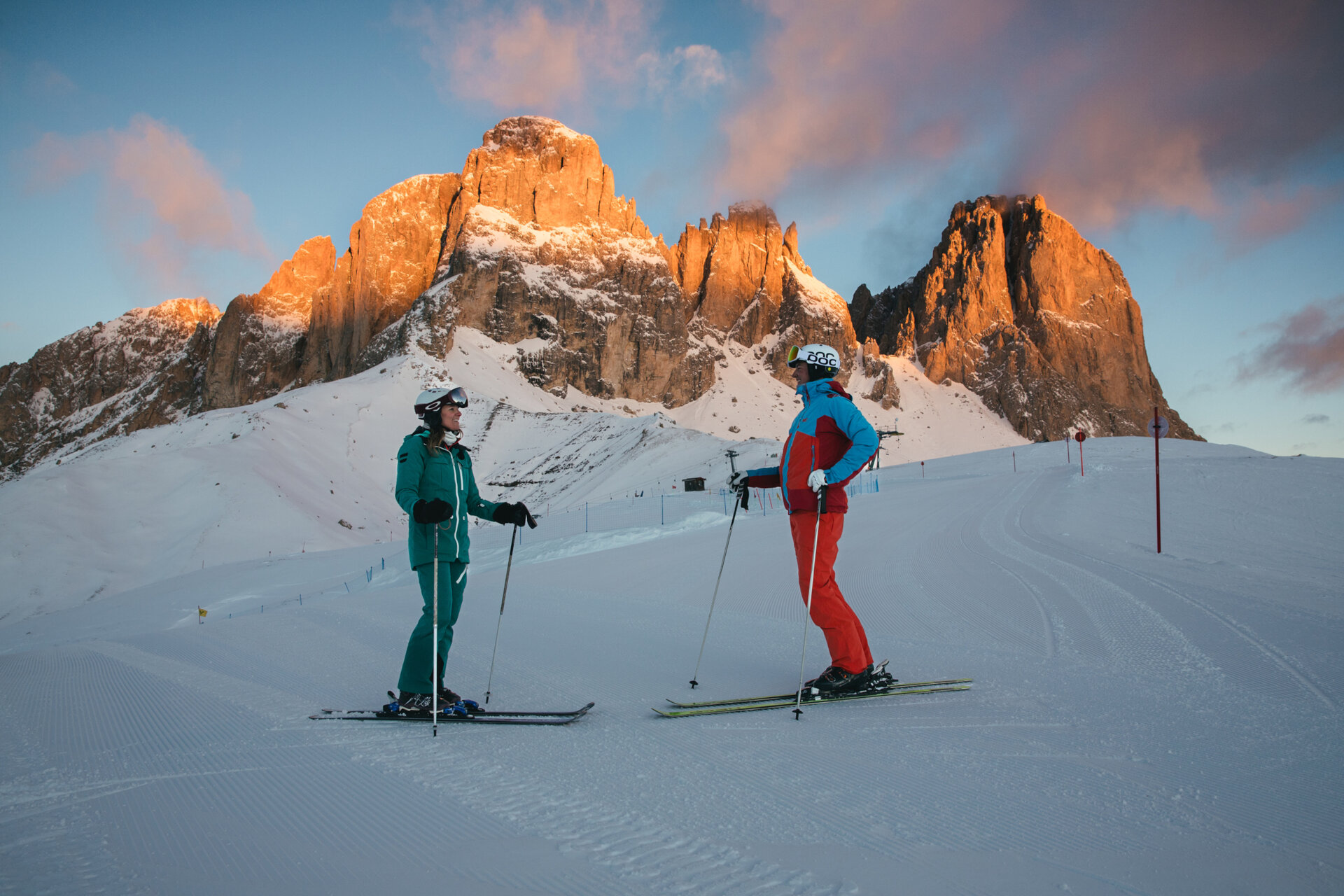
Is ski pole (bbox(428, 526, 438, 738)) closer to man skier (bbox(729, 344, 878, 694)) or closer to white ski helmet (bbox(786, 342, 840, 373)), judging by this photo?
man skier (bbox(729, 344, 878, 694))

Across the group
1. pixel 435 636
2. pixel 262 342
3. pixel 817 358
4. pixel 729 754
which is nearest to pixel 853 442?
pixel 817 358

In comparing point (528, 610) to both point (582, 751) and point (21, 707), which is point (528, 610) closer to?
point (21, 707)

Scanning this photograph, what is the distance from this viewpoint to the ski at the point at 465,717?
3600 mm

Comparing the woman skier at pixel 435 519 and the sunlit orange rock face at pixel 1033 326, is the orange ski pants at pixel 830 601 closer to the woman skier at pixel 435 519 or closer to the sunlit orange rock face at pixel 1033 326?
the woman skier at pixel 435 519

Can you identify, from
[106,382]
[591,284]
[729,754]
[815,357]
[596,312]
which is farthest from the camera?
[106,382]

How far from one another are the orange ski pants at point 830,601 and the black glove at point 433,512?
6.25ft

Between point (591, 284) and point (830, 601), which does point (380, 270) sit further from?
point (830, 601)

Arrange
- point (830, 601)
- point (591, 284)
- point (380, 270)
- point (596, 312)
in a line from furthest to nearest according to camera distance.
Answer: point (380, 270)
point (591, 284)
point (596, 312)
point (830, 601)

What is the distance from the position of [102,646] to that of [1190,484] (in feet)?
65.1

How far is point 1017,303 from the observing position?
109 m

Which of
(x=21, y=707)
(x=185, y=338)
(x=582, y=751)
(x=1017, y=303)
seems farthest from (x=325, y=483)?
(x=185, y=338)

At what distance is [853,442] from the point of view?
4160 mm

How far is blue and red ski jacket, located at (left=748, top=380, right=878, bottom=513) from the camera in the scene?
4.10 meters

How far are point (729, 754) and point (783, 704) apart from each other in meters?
0.82
